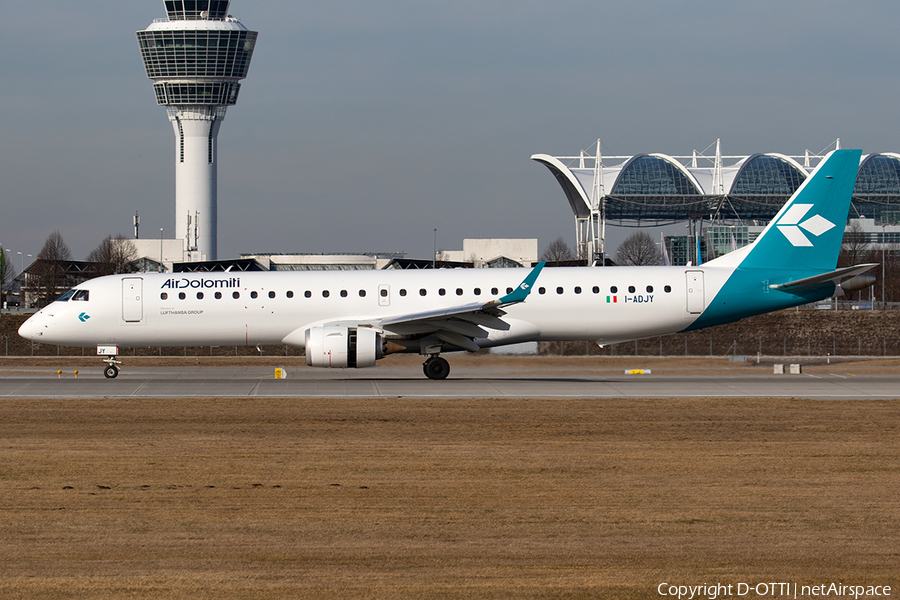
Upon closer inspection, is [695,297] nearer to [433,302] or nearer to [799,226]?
[799,226]

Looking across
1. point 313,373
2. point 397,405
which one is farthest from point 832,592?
point 313,373

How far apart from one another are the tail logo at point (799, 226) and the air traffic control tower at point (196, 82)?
119 meters

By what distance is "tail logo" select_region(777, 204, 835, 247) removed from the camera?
2852 centimetres

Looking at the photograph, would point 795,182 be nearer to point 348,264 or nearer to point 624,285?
point 348,264

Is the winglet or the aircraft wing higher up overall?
the winglet

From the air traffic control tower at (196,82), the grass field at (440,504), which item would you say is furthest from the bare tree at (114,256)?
the grass field at (440,504)

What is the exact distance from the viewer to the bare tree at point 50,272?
79938mm

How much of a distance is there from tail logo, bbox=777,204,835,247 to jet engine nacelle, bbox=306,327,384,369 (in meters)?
13.1

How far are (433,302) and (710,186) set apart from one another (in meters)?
88.4

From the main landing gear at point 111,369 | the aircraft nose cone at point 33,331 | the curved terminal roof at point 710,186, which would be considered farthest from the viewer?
the curved terminal roof at point 710,186

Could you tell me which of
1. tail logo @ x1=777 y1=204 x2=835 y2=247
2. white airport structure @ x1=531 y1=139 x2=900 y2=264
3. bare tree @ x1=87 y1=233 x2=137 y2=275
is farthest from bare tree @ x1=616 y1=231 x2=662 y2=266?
tail logo @ x1=777 y1=204 x2=835 y2=247

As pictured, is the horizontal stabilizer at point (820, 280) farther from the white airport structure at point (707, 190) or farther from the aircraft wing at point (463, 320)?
the white airport structure at point (707, 190)

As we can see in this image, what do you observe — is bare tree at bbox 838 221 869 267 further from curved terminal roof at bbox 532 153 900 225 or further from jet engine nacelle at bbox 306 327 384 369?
jet engine nacelle at bbox 306 327 384 369

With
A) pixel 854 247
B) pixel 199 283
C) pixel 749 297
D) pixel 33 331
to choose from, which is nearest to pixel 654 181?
pixel 854 247
